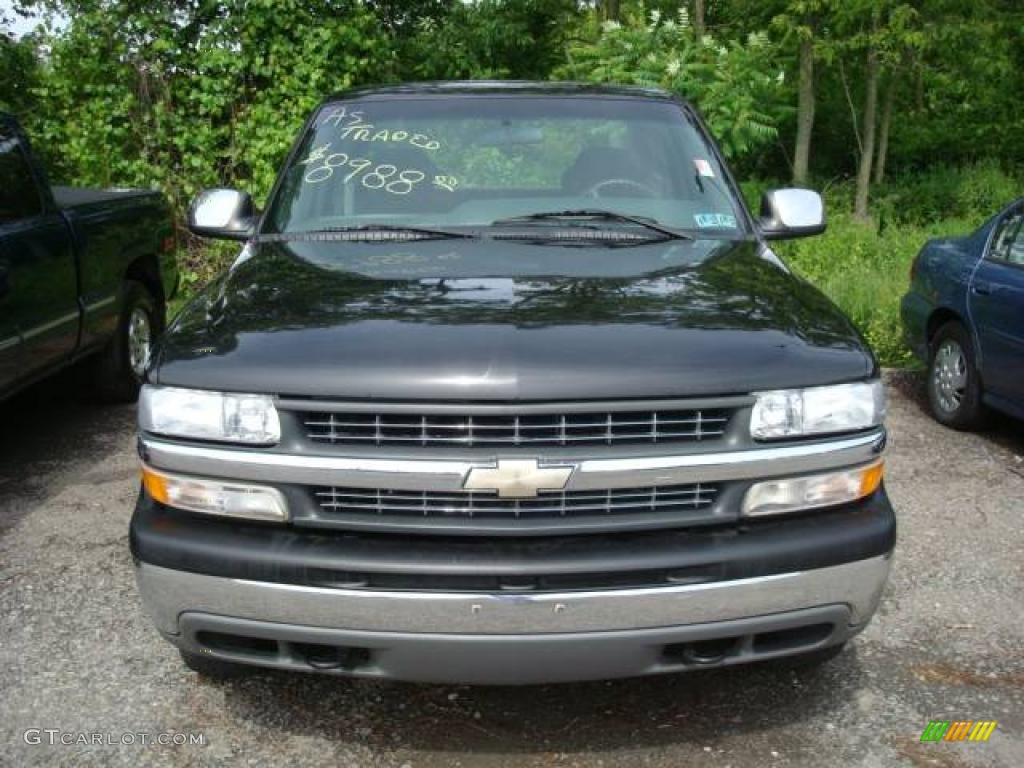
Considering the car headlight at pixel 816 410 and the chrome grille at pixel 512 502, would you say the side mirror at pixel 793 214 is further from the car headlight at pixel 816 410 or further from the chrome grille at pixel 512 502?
the chrome grille at pixel 512 502

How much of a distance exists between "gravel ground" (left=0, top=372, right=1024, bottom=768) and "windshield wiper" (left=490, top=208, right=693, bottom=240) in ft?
4.79

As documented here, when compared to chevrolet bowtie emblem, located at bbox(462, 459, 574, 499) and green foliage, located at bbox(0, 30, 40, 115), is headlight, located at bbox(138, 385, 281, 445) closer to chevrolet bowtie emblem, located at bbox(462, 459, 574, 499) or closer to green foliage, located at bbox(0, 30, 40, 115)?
chevrolet bowtie emblem, located at bbox(462, 459, 574, 499)

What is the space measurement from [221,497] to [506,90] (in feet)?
7.77

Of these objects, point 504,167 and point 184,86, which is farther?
point 184,86

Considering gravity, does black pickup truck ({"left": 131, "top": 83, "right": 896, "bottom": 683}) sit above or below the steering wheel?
below

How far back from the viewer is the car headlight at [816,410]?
268 centimetres

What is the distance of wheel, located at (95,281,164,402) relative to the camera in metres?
6.73

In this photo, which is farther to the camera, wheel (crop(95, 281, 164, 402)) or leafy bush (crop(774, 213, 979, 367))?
leafy bush (crop(774, 213, 979, 367))

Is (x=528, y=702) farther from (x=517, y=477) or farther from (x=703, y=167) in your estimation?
(x=703, y=167)

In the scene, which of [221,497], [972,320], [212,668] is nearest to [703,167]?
[221,497]

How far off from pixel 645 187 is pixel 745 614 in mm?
1935

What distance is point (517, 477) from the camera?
→ 257 centimetres

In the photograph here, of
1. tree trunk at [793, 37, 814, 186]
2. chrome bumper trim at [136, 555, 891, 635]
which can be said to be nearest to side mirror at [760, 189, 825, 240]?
chrome bumper trim at [136, 555, 891, 635]

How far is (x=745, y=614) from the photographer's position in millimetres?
2639
